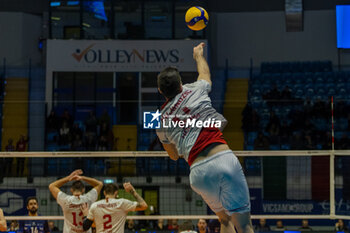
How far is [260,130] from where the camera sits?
61.5 feet

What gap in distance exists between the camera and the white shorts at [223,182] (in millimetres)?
3926

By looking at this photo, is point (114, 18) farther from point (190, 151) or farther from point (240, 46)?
point (190, 151)

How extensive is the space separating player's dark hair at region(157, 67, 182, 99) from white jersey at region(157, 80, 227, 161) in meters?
0.05

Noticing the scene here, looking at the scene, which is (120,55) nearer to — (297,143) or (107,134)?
(107,134)

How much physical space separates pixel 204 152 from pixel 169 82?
0.56 meters

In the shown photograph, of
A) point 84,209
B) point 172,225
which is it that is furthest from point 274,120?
point 84,209

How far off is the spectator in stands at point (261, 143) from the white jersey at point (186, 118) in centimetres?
1256

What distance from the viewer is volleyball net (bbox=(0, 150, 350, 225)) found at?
16.3 m

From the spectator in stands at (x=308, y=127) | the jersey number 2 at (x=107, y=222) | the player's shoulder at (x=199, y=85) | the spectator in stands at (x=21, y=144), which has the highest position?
the player's shoulder at (x=199, y=85)

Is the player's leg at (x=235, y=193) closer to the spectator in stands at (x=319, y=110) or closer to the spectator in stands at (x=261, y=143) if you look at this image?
the spectator in stands at (x=261, y=143)

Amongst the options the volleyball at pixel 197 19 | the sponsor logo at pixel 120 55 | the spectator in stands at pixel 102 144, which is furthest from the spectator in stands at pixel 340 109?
the volleyball at pixel 197 19

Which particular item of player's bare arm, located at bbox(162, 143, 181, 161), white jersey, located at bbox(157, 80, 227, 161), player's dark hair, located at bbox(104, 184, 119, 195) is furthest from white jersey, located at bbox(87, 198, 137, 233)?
white jersey, located at bbox(157, 80, 227, 161)

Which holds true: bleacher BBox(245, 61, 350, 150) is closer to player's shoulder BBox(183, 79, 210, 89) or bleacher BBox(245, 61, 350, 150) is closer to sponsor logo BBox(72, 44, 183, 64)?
sponsor logo BBox(72, 44, 183, 64)

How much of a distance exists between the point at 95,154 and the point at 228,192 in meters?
5.78
